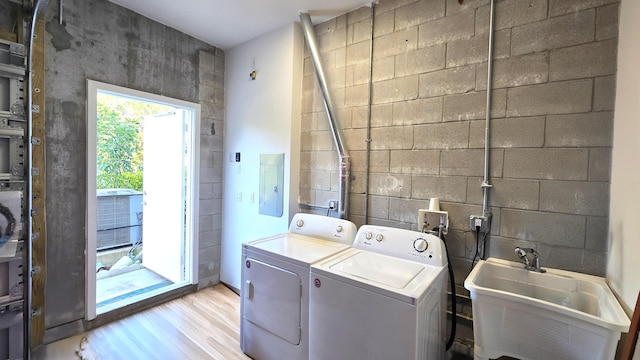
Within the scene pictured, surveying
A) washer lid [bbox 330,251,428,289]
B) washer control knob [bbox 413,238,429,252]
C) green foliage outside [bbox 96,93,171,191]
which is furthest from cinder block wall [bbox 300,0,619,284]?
green foliage outside [bbox 96,93,171,191]

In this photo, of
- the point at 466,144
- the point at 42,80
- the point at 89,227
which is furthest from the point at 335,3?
the point at 89,227

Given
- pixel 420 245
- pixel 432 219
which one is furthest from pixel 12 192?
pixel 432 219

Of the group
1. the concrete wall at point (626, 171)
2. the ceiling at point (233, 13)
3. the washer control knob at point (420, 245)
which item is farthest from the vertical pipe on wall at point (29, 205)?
the concrete wall at point (626, 171)

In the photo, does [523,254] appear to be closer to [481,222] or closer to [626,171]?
Answer: [481,222]

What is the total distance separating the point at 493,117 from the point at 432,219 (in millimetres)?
750

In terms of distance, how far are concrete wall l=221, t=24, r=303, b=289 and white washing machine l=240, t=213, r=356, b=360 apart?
0.59 m

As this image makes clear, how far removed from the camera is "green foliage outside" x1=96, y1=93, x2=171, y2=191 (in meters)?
4.72

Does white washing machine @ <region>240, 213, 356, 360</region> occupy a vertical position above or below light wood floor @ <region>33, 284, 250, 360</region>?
above

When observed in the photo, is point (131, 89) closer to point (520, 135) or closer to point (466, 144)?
point (466, 144)

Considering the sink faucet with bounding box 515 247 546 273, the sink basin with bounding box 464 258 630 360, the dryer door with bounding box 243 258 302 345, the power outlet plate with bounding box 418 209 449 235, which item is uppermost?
the power outlet plate with bounding box 418 209 449 235

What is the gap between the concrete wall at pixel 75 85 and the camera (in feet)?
6.98

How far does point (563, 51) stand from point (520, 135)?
0.49 metres

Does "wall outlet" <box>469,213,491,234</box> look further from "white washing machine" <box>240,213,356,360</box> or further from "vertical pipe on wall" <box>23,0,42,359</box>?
"vertical pipe on wall" <box>23,0,42,359</box>

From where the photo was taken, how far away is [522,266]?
65.4 inches
